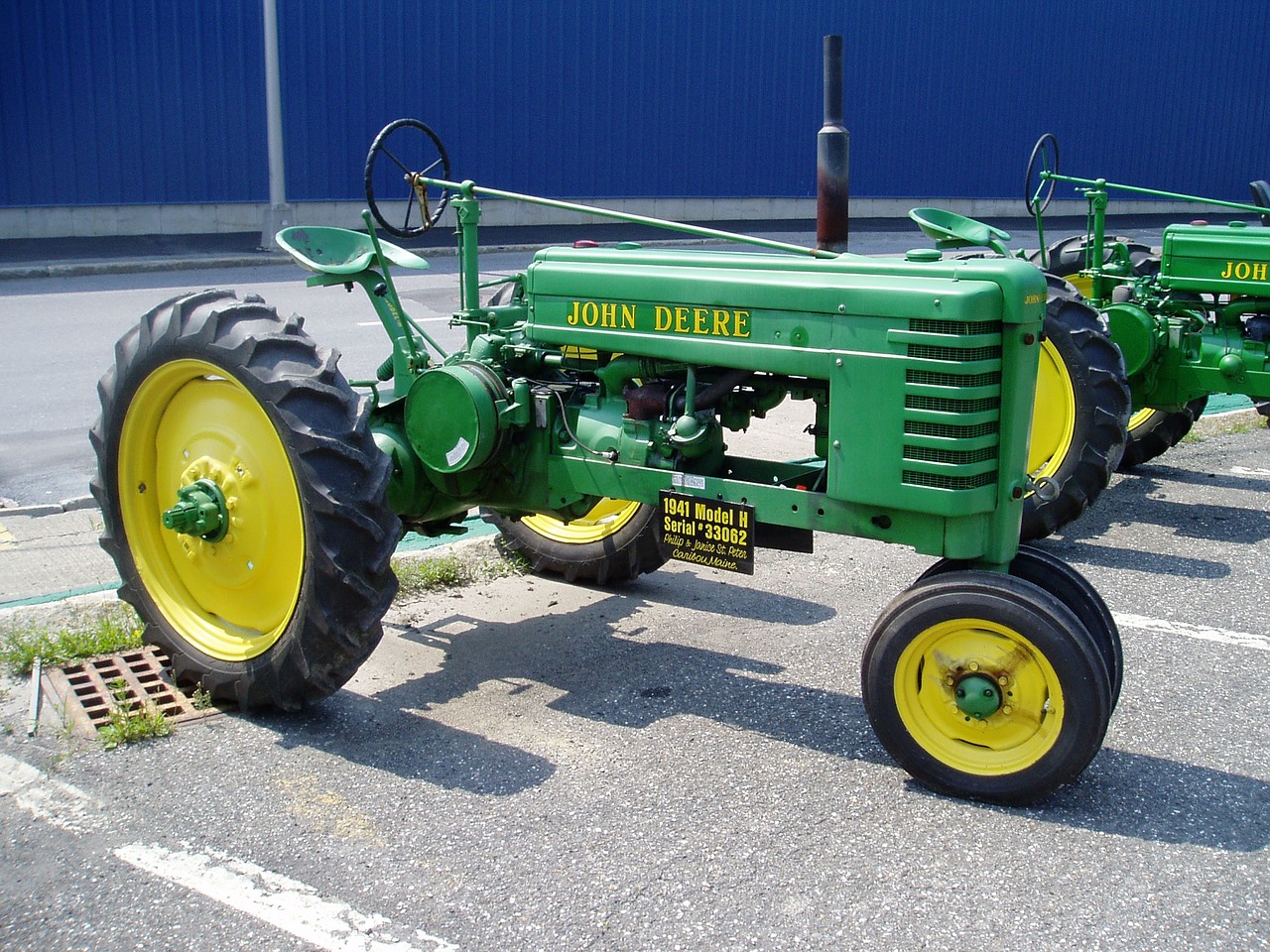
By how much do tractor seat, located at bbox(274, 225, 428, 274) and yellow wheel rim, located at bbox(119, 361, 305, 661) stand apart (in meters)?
0.62

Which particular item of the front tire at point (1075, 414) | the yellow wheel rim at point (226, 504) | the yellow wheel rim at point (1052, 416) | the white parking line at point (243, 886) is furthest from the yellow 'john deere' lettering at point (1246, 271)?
the white parking line at point (243, 886)

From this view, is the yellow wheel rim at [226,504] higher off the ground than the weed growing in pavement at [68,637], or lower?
higher

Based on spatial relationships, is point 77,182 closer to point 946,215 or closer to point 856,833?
point 946,215

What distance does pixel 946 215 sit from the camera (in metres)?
6.20

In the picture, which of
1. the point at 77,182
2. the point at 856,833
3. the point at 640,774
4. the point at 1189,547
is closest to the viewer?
the point at 856,833

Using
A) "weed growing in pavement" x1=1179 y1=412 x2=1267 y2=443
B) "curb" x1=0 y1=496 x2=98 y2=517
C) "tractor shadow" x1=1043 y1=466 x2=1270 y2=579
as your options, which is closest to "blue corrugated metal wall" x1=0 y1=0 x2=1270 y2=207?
"curb" x1=0 y1=496 x2=98 y2=517

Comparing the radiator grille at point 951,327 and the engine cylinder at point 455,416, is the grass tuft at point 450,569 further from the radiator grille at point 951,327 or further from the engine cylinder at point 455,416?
the radiator grille at point 951,327

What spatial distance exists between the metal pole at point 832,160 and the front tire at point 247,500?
5732mm

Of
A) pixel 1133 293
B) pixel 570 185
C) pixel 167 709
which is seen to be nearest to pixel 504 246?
pixel 570 185

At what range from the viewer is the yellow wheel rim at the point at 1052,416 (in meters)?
6.70

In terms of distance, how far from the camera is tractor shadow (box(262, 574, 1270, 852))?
149 inches

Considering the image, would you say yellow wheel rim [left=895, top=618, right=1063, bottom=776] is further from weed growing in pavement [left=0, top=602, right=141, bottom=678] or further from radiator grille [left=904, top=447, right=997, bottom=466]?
weed growing in pavement [left=0, top=602, right=141, bottom=678]

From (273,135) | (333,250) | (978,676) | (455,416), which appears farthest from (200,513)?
(273,135)

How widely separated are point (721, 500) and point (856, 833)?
113cm
